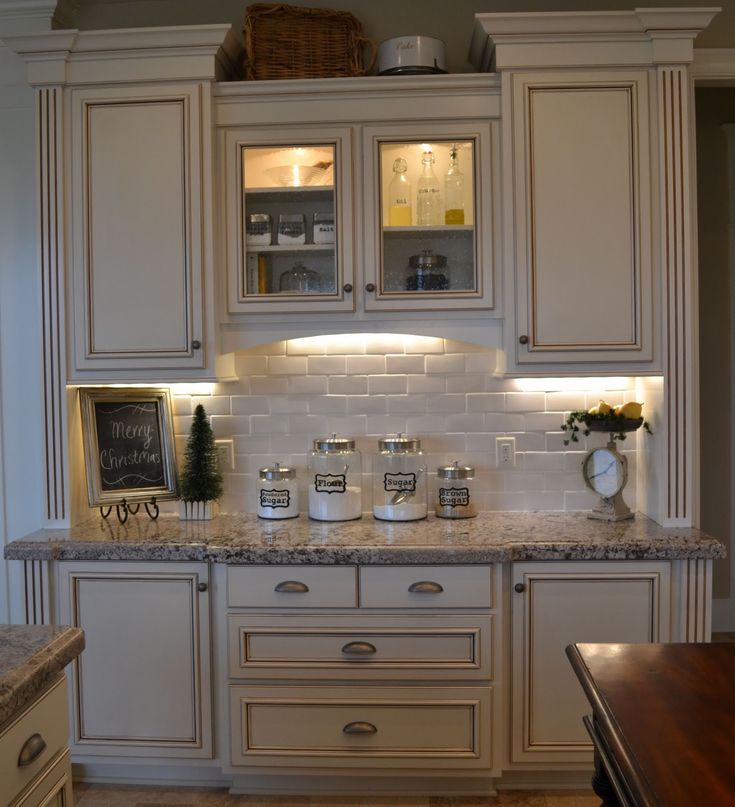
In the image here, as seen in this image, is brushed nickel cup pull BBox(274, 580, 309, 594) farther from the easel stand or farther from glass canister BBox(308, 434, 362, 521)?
the easel stand

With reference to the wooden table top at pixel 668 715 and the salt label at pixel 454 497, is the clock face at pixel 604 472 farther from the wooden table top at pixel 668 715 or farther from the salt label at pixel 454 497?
the wooden table top at pixel 668 715

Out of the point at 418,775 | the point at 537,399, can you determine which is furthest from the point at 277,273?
the point at 418,775

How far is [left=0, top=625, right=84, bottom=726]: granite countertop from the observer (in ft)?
4.24

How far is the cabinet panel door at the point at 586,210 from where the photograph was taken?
2684 mm

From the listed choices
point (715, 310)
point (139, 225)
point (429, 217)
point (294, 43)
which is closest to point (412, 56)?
point (294, 43)

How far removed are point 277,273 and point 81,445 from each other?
99 cm

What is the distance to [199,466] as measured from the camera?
2912 millimetres

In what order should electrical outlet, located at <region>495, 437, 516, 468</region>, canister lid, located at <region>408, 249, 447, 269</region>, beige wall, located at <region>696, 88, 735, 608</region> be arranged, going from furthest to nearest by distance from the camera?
beige wall, located at <region>696, 88, 735, 608</region> → electrical outlet, located at <region>495, 437, 516, 468</region> → canister lid, located at <region>408, 249, 447, 269</region>

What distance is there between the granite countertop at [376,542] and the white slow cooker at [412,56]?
1.62m

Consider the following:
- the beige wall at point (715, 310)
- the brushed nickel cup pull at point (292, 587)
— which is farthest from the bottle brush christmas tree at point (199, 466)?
the beige wall at point (715, 310)

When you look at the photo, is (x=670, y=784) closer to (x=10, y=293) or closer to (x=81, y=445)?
(x=81, y=445)

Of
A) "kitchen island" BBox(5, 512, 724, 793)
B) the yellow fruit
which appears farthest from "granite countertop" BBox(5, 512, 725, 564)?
the yellow fruit

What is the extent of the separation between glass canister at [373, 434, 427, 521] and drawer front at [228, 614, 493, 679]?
0.44m

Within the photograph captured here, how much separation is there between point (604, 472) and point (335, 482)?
972 mm
